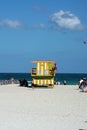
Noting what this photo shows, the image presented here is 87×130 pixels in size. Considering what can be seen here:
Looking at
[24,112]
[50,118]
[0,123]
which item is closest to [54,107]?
[24,112]

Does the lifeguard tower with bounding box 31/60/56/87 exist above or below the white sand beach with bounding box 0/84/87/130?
above

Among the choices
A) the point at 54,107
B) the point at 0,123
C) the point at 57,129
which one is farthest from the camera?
the point at 54,107

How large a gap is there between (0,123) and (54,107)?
18.3ft

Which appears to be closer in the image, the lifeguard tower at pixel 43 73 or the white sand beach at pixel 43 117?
the white sand beach at pixel 43 117

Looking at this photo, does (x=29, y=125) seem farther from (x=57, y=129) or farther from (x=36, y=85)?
(x=36, y=85)

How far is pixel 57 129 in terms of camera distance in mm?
12094

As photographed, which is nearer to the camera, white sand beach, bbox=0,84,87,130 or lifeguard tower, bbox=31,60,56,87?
white sand beach, bbox=0,84,87,130

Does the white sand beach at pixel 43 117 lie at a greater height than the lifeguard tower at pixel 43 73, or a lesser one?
lesser

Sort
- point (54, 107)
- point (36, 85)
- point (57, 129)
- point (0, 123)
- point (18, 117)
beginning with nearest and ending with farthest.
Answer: point (57, 129), point (0, 123), point (18, 117), point (54, 107), point (36, 85)

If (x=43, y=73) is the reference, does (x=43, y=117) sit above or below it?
below

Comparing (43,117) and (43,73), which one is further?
(43,73)

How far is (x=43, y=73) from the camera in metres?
36.0

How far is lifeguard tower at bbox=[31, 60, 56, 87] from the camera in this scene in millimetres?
35781

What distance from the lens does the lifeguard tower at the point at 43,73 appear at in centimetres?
3578
